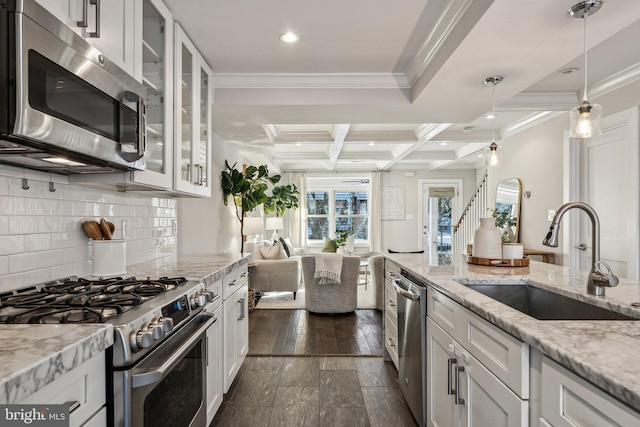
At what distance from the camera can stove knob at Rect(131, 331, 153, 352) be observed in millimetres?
1062

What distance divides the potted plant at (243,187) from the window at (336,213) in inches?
150

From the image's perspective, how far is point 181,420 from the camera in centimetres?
147

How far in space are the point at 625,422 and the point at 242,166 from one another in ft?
17.7

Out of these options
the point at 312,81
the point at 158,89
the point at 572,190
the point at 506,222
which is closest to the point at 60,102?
the point at 158,89

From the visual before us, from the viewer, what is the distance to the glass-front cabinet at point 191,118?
7.34 ft

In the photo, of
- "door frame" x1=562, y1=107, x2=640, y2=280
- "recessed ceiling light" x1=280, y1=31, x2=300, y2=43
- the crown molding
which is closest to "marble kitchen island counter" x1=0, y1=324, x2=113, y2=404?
"recessed ceiling light" x1=280, y1=31, x2=300, y2=43

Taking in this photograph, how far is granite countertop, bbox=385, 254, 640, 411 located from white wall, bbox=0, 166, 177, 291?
1763 millimetres

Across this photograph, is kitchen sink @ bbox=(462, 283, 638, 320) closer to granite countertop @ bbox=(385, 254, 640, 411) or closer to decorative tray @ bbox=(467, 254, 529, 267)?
granite countertop @ bbox=(385, 254, 640, 411)

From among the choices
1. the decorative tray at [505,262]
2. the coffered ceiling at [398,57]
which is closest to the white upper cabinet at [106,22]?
the coffered ceiling at [398,57]

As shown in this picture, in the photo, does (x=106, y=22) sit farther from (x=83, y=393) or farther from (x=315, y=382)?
(x=315, y=382)

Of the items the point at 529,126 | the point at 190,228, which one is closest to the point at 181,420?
the point at 190,228

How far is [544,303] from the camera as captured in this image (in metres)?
1.75

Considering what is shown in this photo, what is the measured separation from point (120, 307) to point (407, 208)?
809cm

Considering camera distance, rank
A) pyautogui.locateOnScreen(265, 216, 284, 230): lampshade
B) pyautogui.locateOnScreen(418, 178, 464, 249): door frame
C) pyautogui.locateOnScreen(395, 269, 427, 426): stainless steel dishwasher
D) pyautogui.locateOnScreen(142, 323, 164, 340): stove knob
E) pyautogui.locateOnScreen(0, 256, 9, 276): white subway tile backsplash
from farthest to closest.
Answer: pyautogui.locateOnScreen(418, 178, 464, 249): door frame, pyautogui.locateOnScreen(265, 216, 284, 230): lampshade, pyautogui.locateOnScreen(395, 269, 427, 426): stainless steel dishwasher, pyautogui.locateOnScreen(0, 256, 9, 276): white subway tile backsplash, pyautogui.locateOnScreen(142, 323, 164, 340): stove knob
